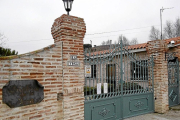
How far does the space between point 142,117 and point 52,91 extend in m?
3.65

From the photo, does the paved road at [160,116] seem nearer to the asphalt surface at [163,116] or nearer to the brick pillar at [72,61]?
the asphalt surface at [163,116]

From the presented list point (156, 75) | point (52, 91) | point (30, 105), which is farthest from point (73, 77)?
point (156, 75)

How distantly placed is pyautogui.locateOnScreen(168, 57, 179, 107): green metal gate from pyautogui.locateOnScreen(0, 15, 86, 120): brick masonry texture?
16.2 feet

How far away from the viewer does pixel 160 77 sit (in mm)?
6176

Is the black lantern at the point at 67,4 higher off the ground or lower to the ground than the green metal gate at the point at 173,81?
higher

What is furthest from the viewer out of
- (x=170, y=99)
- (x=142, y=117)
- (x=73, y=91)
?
(x=170, y=99)

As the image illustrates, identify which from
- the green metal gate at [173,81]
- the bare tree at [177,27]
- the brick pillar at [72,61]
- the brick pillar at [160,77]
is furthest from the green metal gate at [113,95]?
the bare tree at [177,27]

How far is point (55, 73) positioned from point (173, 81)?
628 cm

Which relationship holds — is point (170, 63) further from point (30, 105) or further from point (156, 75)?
point (30, 105)

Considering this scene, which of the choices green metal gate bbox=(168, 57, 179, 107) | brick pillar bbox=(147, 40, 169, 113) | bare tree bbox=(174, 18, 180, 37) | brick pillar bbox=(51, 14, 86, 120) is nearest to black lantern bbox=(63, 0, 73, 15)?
brick pillar bbox=(51, 14, 86, 120)

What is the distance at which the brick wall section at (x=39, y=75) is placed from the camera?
2902 millimetres

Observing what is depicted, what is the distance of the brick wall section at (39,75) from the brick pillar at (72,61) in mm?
147

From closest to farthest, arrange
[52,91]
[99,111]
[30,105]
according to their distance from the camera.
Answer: [30,105], [52,91], [99,111]

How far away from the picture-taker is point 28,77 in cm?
317
